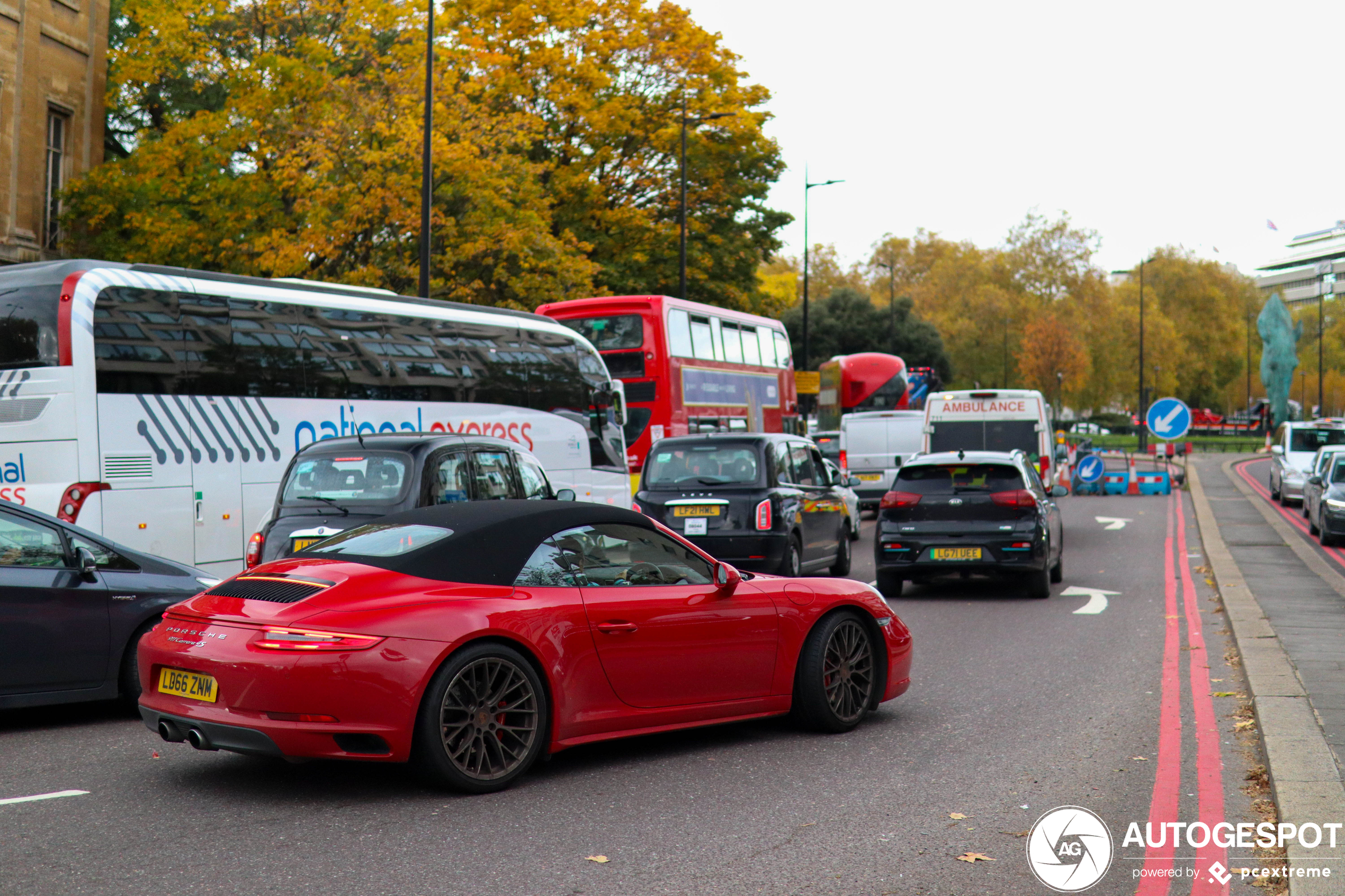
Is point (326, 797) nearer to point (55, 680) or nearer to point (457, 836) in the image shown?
point (457, 836)

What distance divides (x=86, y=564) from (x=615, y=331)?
53.1ft

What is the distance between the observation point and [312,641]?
5633mm

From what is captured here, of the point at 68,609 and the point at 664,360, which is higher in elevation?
the point at 664,360

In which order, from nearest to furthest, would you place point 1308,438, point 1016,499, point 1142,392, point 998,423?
point 1016,499 → point 998,423 → point 1308,438 → point 1142,392

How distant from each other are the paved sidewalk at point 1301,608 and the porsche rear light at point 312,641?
14.6 feet

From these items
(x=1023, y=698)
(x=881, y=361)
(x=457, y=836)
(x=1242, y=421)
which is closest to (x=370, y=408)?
(x=1023, y=698)

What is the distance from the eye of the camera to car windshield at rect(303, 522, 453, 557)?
20.6 feet

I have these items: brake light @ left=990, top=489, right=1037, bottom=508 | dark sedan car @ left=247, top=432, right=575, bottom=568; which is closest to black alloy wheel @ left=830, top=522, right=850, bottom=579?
brake light @ left=990, top=489, right=1037, bottom=508

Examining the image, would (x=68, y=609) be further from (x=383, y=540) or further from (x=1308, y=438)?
(x=1308, y=438)

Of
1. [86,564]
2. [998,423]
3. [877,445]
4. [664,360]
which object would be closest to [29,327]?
[86,564]

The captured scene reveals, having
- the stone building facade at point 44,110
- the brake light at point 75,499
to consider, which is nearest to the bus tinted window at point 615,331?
the stone building facade at point 44,110

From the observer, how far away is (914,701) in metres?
8.47

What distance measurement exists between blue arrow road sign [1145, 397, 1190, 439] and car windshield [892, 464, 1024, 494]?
15.6 m

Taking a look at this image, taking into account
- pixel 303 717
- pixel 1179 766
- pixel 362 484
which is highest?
pixel 362 484
